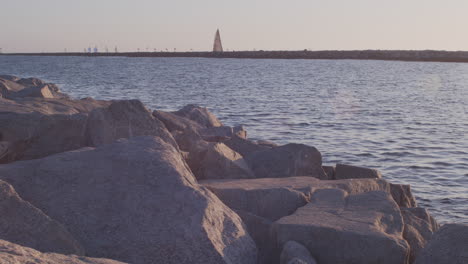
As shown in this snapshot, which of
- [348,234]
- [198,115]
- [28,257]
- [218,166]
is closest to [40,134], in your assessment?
[218,166]

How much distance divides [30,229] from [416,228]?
11.8 ft

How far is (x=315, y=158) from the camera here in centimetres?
705

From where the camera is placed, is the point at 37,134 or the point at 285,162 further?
the point at 285,162

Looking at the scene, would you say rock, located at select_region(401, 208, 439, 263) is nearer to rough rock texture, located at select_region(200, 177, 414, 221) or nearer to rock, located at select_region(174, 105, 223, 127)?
rough rock texture, located at select_region(200, 177, 414, 221)

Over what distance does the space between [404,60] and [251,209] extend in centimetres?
11650

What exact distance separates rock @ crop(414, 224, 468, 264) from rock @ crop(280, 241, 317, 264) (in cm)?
83

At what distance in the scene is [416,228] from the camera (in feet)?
16.5

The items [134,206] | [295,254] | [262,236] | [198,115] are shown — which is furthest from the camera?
[198,115]

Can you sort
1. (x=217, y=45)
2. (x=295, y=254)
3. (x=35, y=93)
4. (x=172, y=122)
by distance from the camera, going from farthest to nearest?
1. (x=217, y=45)
2. (x=35, y=93)
3. (x=172, y=122)
4. (x=295, y=254)

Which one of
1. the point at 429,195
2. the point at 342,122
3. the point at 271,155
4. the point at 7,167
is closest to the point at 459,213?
the point at 429,195

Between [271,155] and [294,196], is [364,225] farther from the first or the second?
[271,155]

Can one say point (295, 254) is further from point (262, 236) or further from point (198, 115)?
point (198, 115)

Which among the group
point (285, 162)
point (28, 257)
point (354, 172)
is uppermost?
point (28, 257)

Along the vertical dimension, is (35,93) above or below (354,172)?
above
